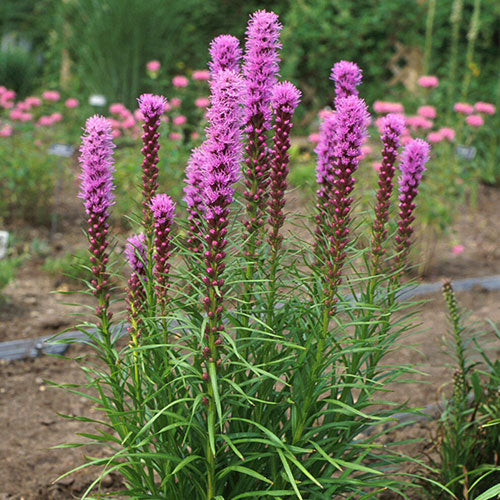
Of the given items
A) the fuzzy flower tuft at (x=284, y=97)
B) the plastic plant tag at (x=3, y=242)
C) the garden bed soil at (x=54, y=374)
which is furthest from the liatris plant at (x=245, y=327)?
the plastic plant tag at (x=3, y=242)

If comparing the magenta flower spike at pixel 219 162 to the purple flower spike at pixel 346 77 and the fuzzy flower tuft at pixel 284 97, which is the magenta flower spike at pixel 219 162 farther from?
the purple flower spike at pixel 346 77

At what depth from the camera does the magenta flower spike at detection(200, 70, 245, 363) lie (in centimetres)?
154

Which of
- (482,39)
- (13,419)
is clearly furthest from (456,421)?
(482,39)

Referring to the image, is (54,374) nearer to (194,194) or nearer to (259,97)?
(194,194)

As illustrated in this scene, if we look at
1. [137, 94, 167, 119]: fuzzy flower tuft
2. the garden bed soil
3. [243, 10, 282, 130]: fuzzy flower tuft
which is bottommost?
the garden bed soil

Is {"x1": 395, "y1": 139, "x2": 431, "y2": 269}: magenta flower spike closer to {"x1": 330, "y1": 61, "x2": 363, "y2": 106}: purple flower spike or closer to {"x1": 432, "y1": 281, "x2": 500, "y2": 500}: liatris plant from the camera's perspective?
{"x1": 330, "y1": 61, "x2": 363, "y2": 106}: purple flower spike

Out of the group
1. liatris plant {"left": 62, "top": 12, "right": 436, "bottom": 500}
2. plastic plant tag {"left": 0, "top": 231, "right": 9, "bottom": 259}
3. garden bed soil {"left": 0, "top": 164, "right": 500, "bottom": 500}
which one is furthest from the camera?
plastic plant tag {"left": 0, "top": 231, "right": 9, "bottom": 259}

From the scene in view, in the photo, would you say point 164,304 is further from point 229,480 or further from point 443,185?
point 443,185

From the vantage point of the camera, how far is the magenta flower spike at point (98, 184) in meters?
1.78

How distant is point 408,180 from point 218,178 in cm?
78

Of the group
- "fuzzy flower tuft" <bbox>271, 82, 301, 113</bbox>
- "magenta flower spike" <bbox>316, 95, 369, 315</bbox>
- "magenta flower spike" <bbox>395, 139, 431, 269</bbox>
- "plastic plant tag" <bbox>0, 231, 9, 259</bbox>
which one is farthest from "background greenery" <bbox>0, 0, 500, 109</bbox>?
"magenta flower spike" <bbox>316, 95, 369, 315</bbox>

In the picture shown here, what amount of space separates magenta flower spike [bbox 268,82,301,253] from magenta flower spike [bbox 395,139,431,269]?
0.41m

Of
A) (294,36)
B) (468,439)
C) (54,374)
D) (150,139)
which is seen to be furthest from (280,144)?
(294,36)

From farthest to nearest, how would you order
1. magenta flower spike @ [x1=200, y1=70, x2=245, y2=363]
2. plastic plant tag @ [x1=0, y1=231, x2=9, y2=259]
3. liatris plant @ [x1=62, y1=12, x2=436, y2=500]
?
A: plastic plant tag @ [x1=0, y1=231, x2=9, y2=259] → liatris plant @ [x1=62, y1=12, x2=436, y2=500] → magenta flower spike @ [x1=200, y1=70, x2=245, y2=363]
